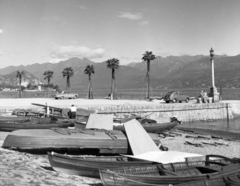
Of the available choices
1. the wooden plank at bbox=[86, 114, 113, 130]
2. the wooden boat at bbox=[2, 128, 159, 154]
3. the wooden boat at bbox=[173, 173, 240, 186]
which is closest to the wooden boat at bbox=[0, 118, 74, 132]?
the wooden plank at bbox=[86, 114, 113, 130]

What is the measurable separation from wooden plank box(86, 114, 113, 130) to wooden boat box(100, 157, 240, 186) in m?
8.25

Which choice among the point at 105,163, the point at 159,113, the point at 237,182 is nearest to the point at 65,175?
the point at 105,163

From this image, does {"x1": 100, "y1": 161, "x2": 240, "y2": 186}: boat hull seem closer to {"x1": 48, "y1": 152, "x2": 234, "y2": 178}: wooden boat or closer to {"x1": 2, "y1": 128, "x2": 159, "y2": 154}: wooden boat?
{"x1": 48, "y1": 152, "x2": 234, "y2": 178}: wooden boat

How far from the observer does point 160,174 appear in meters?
8.95

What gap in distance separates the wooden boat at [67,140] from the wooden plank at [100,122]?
7.69 ft

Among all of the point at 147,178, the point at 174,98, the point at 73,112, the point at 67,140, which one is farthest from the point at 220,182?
the point at 174,98

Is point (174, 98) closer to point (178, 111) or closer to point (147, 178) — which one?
point (178, 111)

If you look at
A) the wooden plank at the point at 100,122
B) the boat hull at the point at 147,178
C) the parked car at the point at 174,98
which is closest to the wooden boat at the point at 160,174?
the boat hull at the point at 147,178

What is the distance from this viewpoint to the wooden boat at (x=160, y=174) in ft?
24.8

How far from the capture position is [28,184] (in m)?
7.72

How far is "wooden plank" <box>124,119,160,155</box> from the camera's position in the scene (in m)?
13.2

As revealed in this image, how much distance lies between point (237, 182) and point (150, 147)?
5.14m

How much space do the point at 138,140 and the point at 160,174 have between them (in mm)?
5074

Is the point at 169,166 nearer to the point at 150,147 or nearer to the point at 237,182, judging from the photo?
the point at 237,182
